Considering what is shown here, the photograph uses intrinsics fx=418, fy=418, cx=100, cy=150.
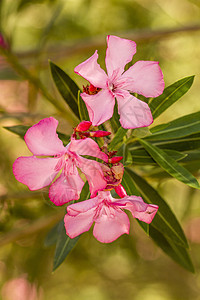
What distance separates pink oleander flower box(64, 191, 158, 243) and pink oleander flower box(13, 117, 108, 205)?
33 millimetres

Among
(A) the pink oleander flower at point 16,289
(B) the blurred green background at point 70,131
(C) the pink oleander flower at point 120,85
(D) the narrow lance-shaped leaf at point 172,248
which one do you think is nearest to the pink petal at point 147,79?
(C) the pink oleander flower at point 120,85

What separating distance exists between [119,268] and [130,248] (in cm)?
43

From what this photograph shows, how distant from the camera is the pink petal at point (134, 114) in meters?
0.71

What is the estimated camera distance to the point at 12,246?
1808mm

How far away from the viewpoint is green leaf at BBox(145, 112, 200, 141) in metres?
0.92

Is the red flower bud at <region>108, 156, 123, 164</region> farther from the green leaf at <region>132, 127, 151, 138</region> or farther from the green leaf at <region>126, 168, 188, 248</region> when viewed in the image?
the green leaf at <region>126, 168, 188, 248</region>

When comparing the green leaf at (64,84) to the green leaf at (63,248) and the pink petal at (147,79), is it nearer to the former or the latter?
the pink petal at (147,79)

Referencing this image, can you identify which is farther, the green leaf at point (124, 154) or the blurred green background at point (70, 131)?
the blurred green background at point (70, 131)

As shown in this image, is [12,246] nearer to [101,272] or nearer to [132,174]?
[101,272]

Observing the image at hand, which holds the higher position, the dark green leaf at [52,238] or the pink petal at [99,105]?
the pink petal at [99,105]

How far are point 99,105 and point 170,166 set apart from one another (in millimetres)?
229

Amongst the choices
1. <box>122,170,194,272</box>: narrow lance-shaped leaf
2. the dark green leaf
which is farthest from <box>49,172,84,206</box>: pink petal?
the dark green leaf

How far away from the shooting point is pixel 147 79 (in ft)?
2.48

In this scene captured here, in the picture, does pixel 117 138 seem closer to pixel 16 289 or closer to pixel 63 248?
pixel 63 248
